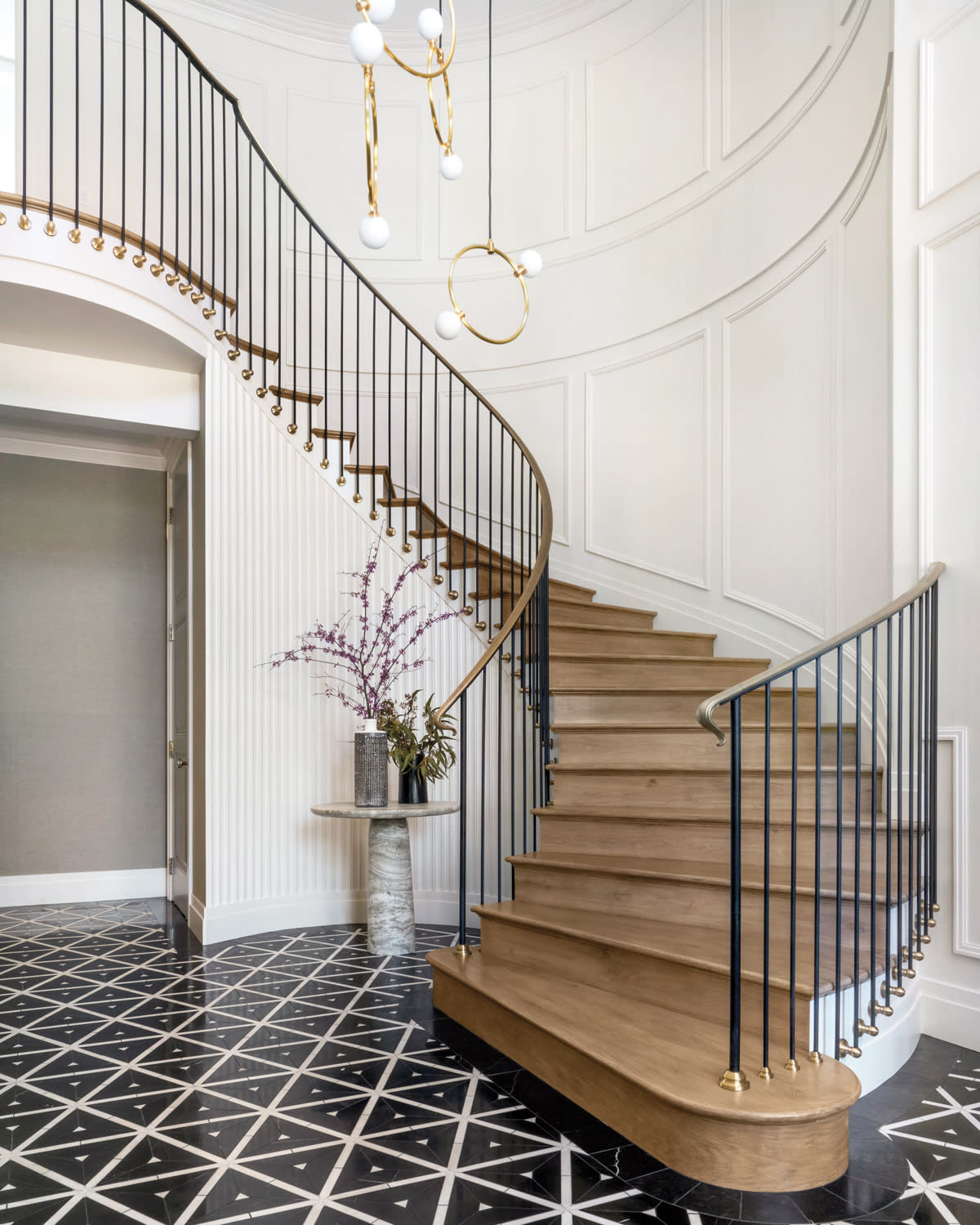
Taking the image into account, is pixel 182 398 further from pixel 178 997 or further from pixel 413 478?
pixel 178 997

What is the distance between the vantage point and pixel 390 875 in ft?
14.1

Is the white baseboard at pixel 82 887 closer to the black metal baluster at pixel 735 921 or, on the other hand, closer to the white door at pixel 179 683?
the white door at pixel 179 683

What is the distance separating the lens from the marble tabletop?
412cm

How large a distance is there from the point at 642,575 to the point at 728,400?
1079mm

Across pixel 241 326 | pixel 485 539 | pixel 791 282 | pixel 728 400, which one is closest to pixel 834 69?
pixel 791 282

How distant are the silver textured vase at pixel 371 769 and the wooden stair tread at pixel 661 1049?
3.78ft

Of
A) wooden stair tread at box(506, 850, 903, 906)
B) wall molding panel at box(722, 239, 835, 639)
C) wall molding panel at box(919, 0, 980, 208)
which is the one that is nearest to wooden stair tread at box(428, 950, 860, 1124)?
wooden stair tread at box(506, 850, 903, 906)

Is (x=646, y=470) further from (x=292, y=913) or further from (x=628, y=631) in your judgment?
(x=292, y=913)

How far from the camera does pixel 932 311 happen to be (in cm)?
328

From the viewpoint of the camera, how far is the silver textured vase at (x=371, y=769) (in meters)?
4.33

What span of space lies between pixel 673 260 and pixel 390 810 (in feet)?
11.2

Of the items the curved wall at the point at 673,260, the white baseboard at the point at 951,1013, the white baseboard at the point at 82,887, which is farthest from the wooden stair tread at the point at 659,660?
the white baseboard at the point at 82,887

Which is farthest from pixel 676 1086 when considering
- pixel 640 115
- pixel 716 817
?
pixel 640 115

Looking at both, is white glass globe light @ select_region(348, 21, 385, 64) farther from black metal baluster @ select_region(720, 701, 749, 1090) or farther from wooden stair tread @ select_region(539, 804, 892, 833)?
wooden stair tread @ select_region(539, 804, 892, 833)
